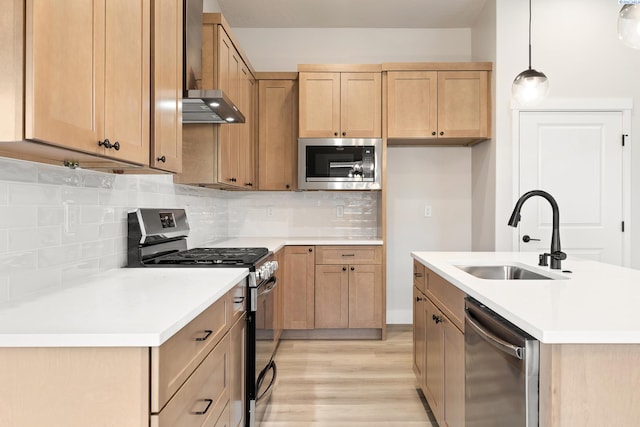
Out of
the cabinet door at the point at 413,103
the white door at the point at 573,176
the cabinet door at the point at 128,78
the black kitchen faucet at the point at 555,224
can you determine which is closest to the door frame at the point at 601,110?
the white door at the point at 573,176

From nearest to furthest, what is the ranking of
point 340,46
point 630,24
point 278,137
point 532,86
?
point 630,24, point 532,86, point 278,137, point 340,46

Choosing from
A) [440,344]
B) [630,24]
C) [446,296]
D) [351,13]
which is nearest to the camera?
[630,24]

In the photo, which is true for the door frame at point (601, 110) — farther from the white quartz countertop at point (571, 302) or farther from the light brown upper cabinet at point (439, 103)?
the white quartz countertop at point (571, 302)

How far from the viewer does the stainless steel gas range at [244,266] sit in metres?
2.07

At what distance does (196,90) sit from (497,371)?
1840 millimetres

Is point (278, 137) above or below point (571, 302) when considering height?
above

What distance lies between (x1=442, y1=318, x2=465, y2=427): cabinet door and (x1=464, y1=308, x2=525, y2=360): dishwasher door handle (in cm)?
19

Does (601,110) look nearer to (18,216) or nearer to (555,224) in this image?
(555,224)

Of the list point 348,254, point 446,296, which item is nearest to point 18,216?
point 446,296

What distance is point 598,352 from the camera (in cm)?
105

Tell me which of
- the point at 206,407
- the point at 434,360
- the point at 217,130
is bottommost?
the point at 434,360

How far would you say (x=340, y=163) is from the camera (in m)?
3.82

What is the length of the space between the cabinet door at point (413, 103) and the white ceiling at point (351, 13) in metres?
0.60

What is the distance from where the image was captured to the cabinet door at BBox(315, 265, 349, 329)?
3.74 m
